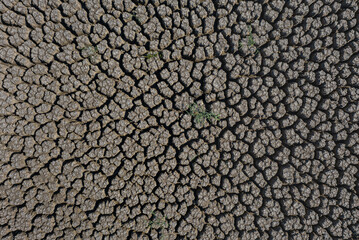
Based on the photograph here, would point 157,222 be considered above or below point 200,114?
below

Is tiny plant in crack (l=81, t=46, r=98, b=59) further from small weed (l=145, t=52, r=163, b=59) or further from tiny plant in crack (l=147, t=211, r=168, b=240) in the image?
tiny plant in crack (l=147, t=211, r=168, b=240)

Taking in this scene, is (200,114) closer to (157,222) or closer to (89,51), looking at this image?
(157,222)

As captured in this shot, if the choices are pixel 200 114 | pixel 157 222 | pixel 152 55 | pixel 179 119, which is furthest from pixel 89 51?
pixel 157 222

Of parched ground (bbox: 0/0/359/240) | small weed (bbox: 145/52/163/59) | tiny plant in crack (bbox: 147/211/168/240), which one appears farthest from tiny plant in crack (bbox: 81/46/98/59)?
tiny plant in crack (bbox: 147/211/168/240)

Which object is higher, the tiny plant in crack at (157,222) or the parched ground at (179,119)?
the parched ground at (179,119)

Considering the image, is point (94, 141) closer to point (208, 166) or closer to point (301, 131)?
point (208, 166)

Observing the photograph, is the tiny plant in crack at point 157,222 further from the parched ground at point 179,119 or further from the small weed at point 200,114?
the small weed at point 200,114

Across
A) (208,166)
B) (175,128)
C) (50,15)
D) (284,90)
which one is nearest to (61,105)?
(50,15)

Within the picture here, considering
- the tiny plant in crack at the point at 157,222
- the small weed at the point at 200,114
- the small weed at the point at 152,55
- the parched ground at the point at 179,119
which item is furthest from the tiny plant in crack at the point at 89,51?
the tiny plant in crack at the point at 157,222
